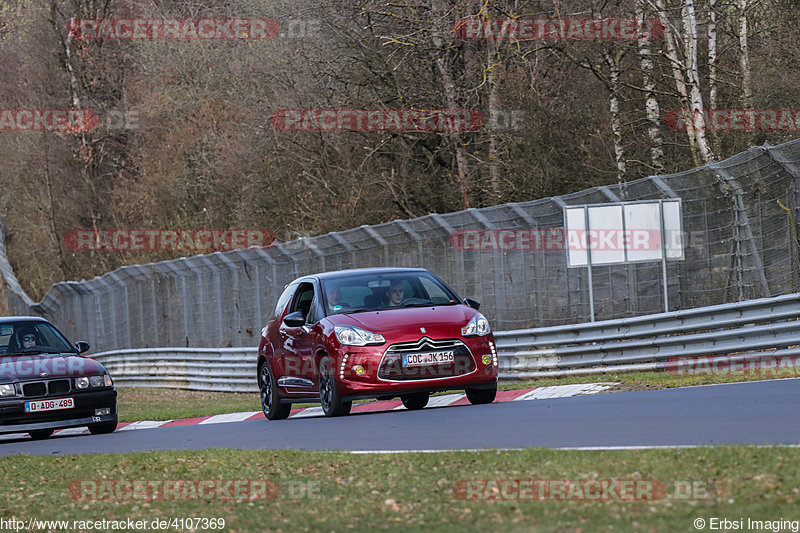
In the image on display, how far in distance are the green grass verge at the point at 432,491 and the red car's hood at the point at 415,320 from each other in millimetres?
3636

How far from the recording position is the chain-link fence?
53.0 feet

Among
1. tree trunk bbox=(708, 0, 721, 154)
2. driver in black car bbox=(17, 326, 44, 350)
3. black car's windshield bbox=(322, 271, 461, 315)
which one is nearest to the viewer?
black car's windshield bbox=(322, 271, 461, 315)

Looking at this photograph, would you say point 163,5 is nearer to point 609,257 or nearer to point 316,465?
point 609,257

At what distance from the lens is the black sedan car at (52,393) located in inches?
614

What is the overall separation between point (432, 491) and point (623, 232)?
10.6 m

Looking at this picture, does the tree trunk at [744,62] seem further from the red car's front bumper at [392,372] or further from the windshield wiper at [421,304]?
the red car's front bumper at [392,372]

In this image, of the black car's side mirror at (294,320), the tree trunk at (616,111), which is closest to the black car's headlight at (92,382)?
the black car's side mirror at (294,320)

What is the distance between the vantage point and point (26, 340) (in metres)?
17.3

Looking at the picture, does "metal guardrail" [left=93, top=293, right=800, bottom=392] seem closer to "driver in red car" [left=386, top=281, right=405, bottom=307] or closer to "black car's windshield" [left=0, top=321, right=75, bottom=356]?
"driver in red car" [left=386, top=281, right=405, bottom=307]

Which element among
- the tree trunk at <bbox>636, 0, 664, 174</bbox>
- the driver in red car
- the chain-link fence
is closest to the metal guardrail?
the chain-link fence

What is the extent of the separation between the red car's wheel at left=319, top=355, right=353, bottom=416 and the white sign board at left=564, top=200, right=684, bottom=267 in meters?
4.88

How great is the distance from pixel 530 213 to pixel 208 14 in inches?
1413

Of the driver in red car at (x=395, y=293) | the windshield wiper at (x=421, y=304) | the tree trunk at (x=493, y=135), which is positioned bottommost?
the windshield wiper at (x=421, y=304)

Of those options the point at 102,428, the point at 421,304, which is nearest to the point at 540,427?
the point at 421,304
